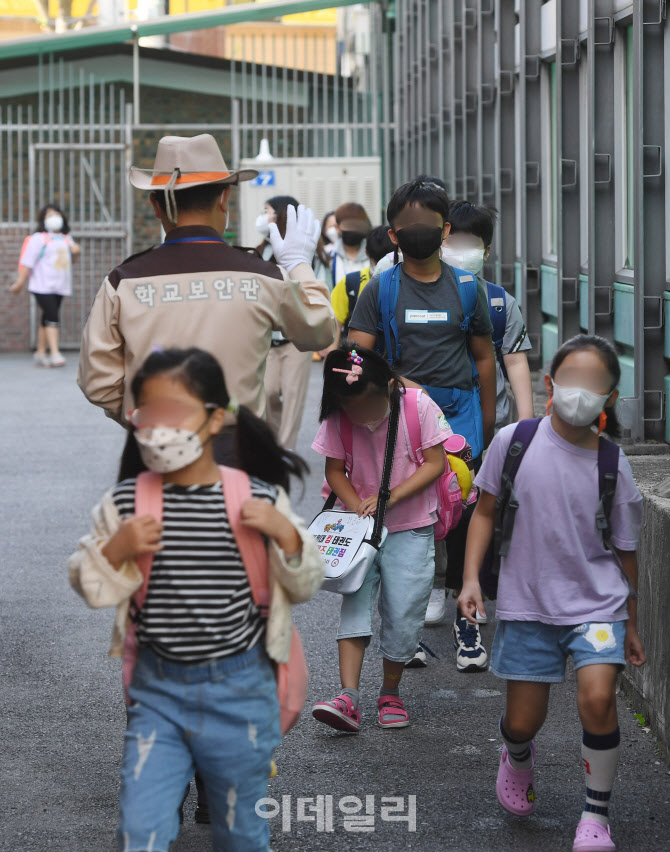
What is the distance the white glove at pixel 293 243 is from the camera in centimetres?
457

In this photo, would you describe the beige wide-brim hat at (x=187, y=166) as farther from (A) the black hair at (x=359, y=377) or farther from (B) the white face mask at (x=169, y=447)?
(B) the white face mask at (x=169, y=447)

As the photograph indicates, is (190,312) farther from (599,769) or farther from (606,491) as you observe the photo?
(599,769)

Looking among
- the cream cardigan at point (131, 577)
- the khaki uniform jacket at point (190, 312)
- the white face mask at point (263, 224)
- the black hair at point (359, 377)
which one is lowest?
the cream cardigan at point (131, 577)

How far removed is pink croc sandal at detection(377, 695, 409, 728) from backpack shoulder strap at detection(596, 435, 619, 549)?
4.93 feet

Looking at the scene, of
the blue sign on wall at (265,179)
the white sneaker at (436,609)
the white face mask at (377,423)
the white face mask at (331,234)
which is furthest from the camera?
the blue sign on wall at (265,179)

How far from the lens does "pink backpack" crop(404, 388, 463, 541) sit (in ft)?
16.9

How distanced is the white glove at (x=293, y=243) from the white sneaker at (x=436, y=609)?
98.0 inches

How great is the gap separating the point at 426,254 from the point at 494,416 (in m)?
0.86

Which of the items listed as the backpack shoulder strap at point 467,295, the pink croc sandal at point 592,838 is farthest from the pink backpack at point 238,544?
the backpack shoulder strap at point 467,295

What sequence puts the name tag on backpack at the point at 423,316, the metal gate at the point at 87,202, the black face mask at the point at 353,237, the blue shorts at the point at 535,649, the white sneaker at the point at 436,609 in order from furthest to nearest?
the metal gate at the point at 87,202, the black face mask at the point at 353,237, the white sneaker at the point at 436,609, the name tag on backpack at the point at 423,316, the blue shorts at the point at 535,649

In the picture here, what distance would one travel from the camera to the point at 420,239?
18.1ft

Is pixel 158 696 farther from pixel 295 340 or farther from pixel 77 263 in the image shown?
pixel 77 263

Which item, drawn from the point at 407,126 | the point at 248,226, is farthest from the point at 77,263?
the point at 407,126

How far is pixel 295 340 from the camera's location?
4.38 m
